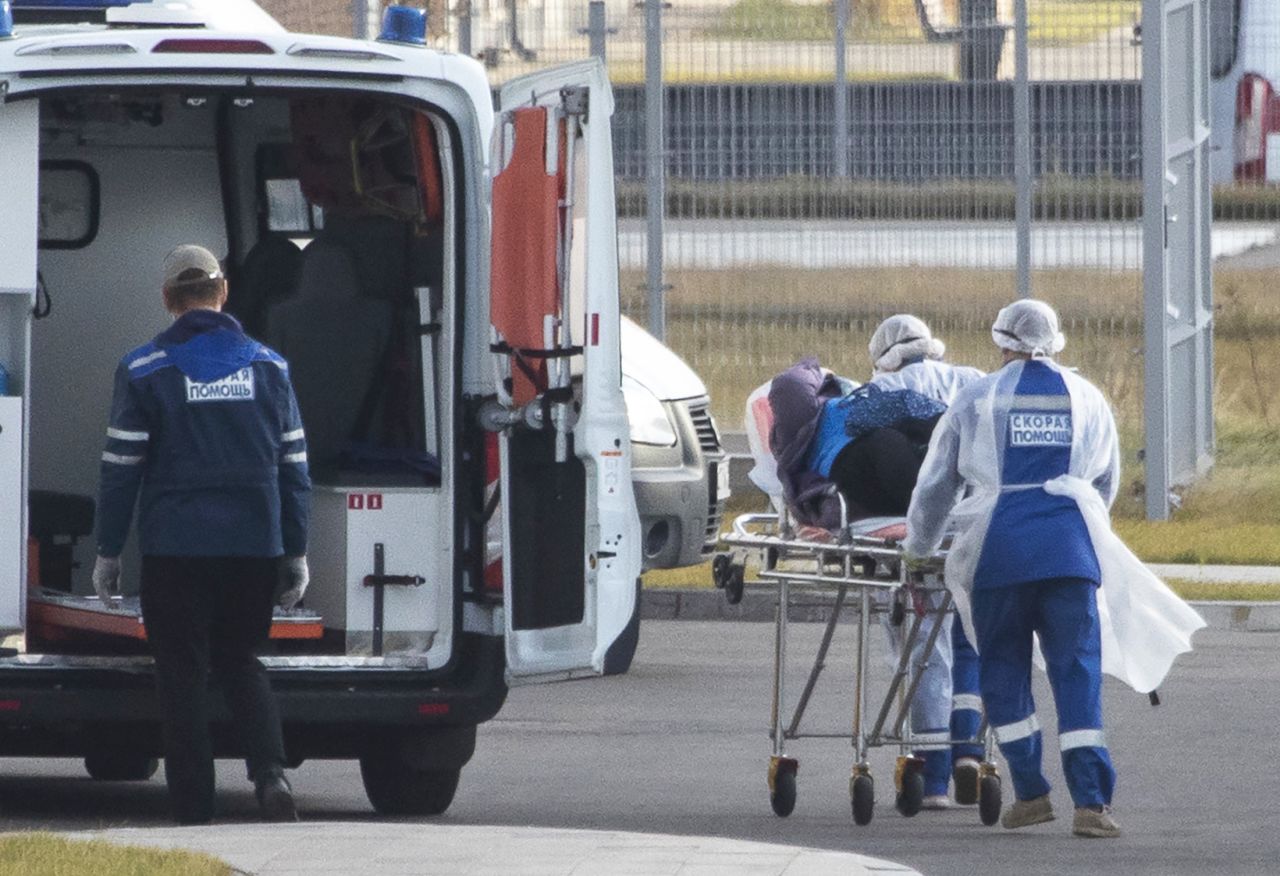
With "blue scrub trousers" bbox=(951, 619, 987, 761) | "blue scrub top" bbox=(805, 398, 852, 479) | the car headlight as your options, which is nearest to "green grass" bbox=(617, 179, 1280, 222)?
the car headlight

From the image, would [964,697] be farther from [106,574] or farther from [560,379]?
[106,574]

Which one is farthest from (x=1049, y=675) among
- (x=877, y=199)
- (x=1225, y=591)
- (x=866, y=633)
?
(x=877, y=199)

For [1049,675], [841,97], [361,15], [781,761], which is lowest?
[781,761]

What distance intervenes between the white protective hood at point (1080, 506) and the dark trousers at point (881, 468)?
299 mm

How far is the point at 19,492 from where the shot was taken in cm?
845

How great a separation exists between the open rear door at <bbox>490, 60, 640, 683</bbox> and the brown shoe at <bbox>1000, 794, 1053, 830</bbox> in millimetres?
1320

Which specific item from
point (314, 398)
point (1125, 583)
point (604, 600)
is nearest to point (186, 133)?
point (314, 398)

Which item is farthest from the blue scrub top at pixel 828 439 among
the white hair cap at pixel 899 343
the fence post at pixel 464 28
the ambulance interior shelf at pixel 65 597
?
the fence post at pixel 464 28

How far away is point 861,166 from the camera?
1798 cm

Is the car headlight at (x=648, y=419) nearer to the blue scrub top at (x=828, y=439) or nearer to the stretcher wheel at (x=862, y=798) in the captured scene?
the blue scrub top at (x=828, y=439)

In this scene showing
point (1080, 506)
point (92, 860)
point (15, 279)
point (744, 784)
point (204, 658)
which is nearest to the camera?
point (92, 860)

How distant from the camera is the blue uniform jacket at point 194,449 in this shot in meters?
8.50

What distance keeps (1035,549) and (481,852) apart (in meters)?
2.26

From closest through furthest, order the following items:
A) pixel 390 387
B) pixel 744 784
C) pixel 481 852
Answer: pixel 481 852 < pixel 390 387 < pixel 744 784
